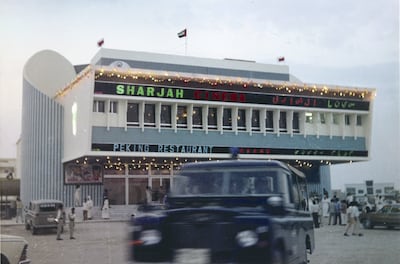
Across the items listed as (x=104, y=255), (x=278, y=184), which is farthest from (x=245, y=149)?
(x=278, y=184)

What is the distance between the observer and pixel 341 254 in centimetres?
825

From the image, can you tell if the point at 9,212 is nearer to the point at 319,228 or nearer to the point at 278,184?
the point at 278,184

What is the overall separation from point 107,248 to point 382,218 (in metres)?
6.49

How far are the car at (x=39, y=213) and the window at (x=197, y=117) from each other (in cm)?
355

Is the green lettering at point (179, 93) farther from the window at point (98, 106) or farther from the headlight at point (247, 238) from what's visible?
the headlight at point (247, 238)

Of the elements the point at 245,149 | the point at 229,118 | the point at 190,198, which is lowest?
the point at 190,198

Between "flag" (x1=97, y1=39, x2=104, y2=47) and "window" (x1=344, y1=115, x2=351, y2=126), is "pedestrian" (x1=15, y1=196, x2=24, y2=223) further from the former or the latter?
"window" (x1=344, y1=115, x2=351, y2=126)

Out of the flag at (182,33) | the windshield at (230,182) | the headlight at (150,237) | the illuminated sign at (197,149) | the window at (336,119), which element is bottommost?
the headlight at (150,237)

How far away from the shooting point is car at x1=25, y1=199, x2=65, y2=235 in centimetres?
688

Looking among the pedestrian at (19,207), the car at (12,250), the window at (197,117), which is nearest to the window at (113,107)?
the window at (197,117)

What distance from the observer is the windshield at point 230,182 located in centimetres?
554

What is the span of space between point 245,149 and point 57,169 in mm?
3354

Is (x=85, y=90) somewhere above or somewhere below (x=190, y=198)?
above

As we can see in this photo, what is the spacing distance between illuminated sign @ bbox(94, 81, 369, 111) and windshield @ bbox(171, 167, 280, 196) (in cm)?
522
